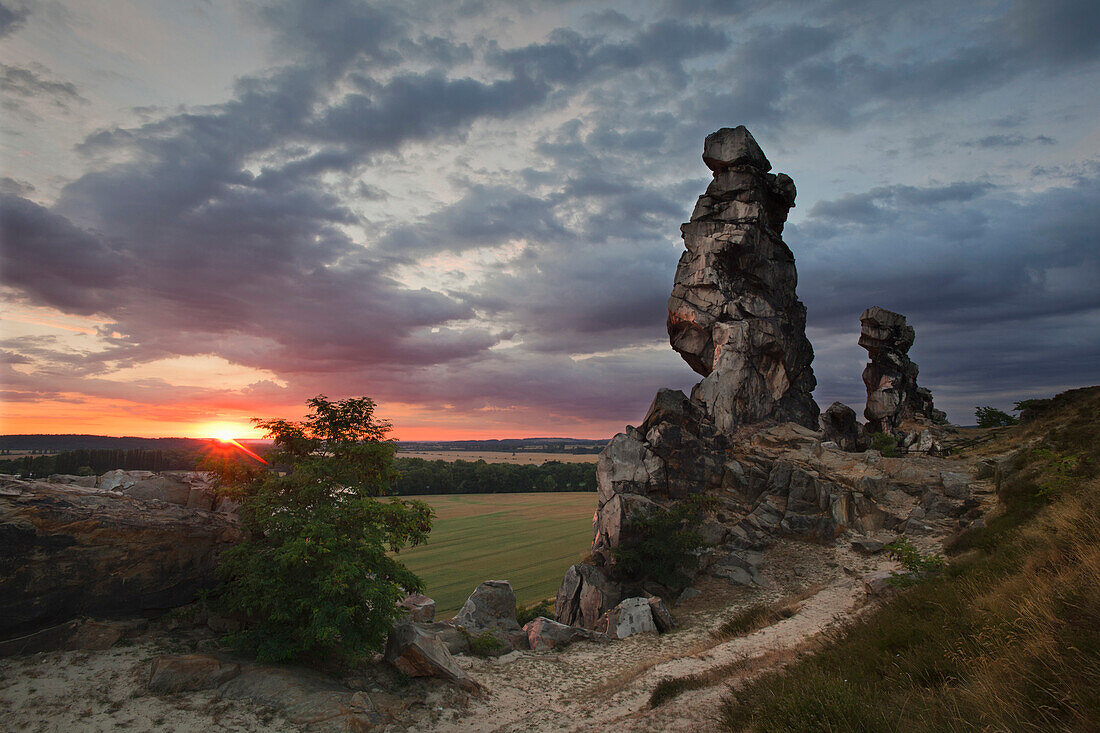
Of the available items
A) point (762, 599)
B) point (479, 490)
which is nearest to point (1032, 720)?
point (762, 599)

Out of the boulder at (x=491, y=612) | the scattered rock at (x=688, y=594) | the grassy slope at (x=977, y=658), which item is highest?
the grassy slope at (x=977, y=658)

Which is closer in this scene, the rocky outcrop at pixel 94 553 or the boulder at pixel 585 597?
the rocky outcrop at pixel 94 553

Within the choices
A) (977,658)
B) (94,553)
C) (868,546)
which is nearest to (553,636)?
(94,553)

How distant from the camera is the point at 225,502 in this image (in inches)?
736

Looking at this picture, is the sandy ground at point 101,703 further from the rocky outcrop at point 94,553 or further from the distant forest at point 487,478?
the distant forest at point 487,478

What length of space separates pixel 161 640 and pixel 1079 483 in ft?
98.0

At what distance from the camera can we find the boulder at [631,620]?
25.7 m

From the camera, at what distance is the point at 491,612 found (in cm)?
2719

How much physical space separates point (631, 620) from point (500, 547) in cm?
5602

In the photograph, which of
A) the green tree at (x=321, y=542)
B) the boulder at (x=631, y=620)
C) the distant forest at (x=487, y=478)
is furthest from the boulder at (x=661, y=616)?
the distant forest at (x=487, y=478)

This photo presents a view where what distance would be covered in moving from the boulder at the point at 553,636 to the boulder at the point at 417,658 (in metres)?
7.09

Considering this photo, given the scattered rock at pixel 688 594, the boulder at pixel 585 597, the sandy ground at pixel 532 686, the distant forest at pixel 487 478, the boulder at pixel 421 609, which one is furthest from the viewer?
the distant forest at pixel 487 478

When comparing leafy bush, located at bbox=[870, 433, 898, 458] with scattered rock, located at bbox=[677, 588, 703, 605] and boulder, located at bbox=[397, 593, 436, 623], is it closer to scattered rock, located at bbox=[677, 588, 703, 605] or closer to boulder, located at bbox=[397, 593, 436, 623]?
scattered rock, located at bbox=[677, 588, 703, 605]

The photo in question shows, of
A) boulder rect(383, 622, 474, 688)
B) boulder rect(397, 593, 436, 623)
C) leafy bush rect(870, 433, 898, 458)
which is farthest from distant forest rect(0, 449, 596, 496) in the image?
boulder rect(383, 622, 474, 688)
